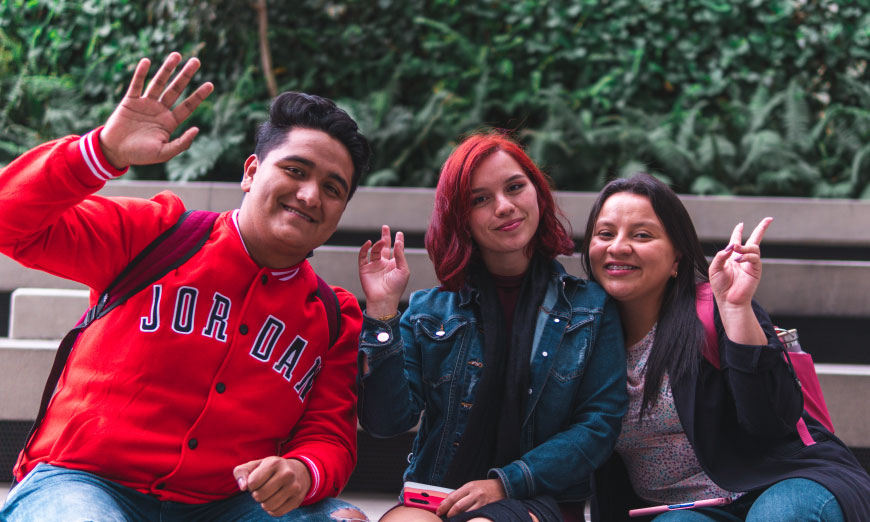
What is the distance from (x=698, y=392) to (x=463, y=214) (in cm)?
95

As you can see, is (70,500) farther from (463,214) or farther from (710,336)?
(710,336)

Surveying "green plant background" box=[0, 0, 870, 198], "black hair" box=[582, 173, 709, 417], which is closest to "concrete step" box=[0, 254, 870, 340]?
"green plant background" box=[0, 0, 870, 198]

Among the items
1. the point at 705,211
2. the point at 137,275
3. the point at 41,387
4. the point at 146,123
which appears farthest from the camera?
the point at 705,211

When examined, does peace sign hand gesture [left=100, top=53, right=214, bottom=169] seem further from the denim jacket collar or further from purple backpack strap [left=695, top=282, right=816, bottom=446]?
purple backpack strap [left=695, top=282, right=816, bottom=446]

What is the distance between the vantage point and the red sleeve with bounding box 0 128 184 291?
162 centimetres

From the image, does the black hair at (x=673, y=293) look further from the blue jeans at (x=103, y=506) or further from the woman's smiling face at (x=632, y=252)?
the blue jeans at (x=103, y=506)

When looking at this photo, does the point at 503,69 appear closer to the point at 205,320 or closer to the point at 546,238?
the point at 546,238

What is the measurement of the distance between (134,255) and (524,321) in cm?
123

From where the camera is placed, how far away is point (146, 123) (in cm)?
174

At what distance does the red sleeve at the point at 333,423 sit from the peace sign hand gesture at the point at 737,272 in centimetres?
117

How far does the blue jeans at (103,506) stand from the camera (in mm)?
1582

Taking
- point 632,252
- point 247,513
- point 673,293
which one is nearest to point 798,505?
point 673,293

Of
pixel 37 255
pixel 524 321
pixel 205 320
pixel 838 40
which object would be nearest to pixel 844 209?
pixel 838 40

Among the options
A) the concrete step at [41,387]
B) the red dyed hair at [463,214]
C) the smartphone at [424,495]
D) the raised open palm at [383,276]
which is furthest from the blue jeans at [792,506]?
the concrete step at [41,387]
